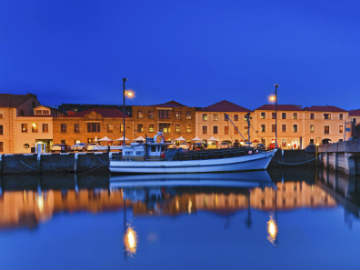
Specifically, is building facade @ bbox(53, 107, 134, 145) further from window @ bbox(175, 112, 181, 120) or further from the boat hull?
the boat hull

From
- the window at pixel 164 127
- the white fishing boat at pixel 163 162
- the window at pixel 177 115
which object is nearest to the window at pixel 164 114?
the window at pixel 164 127

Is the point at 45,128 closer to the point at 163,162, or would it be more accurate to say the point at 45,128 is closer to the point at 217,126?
the point at 163,162

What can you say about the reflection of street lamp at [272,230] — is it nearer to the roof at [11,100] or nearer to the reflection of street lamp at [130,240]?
the reflection of street lamp at [130,240]

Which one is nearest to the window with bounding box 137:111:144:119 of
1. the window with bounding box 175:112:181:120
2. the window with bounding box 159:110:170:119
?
the window with bounding box 159:110:170:119

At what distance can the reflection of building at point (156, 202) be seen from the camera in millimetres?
13955

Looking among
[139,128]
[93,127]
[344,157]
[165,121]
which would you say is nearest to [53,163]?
[93,127]

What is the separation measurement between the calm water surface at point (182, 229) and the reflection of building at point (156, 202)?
60 millimetres

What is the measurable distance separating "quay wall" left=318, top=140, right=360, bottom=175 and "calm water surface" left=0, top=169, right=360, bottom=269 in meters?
7.45

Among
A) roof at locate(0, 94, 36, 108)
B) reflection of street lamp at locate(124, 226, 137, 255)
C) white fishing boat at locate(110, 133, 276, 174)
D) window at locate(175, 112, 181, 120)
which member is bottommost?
reflection of street lamp at locate(124, 226, 137, 255)

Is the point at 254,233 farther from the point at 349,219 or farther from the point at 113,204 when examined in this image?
the point at 113,204

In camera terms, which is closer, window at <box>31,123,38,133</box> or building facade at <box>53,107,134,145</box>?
window at <box>31,123,38,133</box>

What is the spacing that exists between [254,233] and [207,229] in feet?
6.62

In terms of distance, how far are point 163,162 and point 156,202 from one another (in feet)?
41.6

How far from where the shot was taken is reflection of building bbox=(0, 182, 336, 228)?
45.8ft
